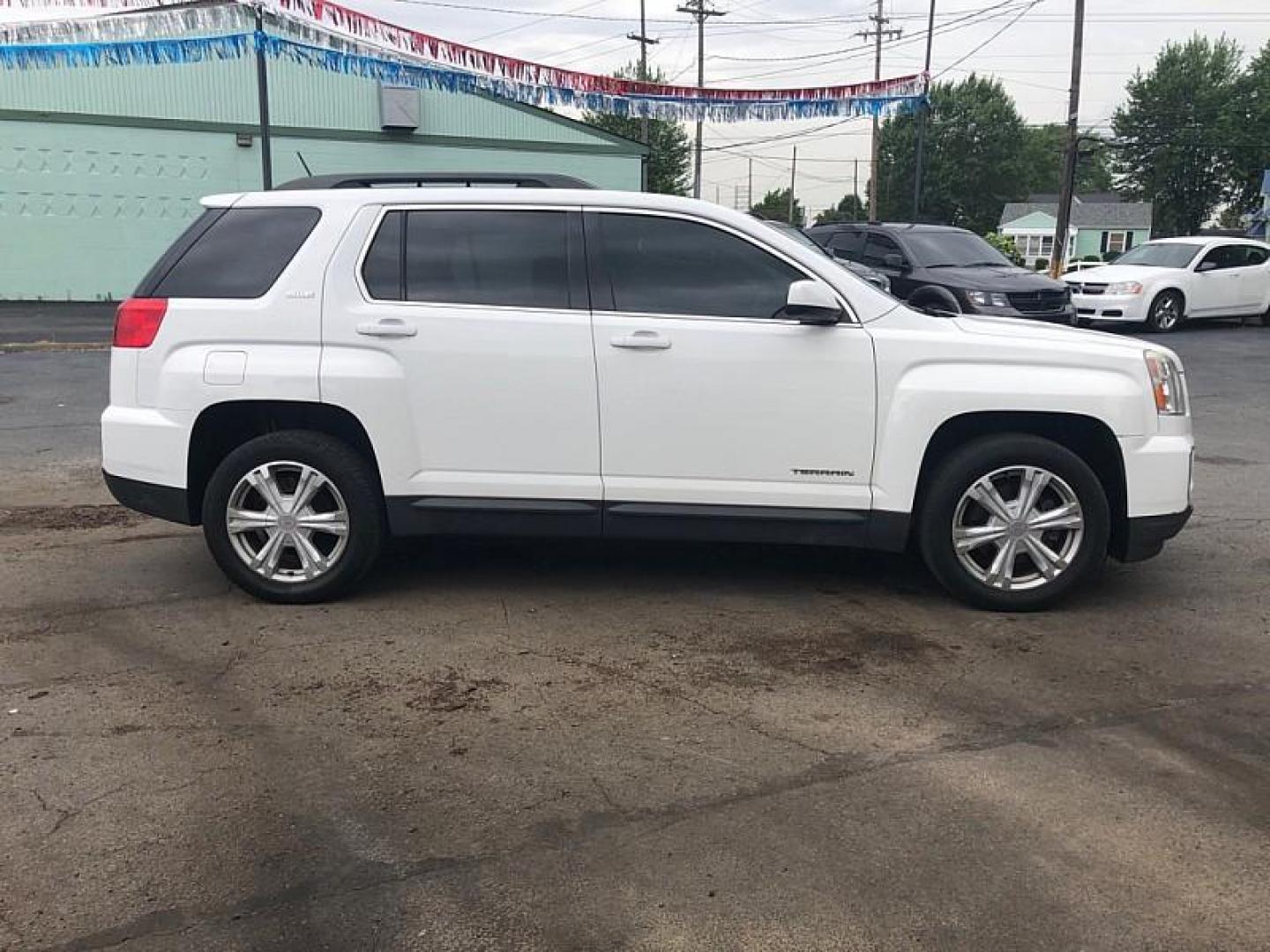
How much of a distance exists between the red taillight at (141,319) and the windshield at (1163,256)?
17978mm

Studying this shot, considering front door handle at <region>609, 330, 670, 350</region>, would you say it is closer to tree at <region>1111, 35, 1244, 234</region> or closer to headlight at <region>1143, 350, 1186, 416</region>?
headlight at <region>1143, 350, 1186, 416</region>

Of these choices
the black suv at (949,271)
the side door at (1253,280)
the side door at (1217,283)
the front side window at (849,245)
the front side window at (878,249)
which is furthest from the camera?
the side door at (1253,280)

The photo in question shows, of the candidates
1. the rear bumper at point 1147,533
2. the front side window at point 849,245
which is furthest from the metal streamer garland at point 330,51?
the rear bumper at point 1147,533

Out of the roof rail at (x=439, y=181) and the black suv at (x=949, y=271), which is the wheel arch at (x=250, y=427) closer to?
the roof rail at (x=439, y=181)

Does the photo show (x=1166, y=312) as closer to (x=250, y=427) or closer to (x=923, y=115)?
(x=923, y=115)

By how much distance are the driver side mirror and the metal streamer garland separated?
10.3 metres

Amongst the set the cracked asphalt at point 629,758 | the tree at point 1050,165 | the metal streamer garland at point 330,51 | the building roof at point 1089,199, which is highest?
the tree at point 1050,165

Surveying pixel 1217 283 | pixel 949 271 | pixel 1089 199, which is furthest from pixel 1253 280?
pixel 1089 199

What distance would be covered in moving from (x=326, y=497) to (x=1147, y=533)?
3.68 m

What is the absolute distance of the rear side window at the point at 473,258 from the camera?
4.96 metres

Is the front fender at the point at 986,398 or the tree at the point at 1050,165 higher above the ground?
the tree at the point at 1050,165

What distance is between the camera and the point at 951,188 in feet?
279

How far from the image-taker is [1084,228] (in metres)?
82.1

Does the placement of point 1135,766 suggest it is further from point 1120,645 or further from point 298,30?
point 298,30
